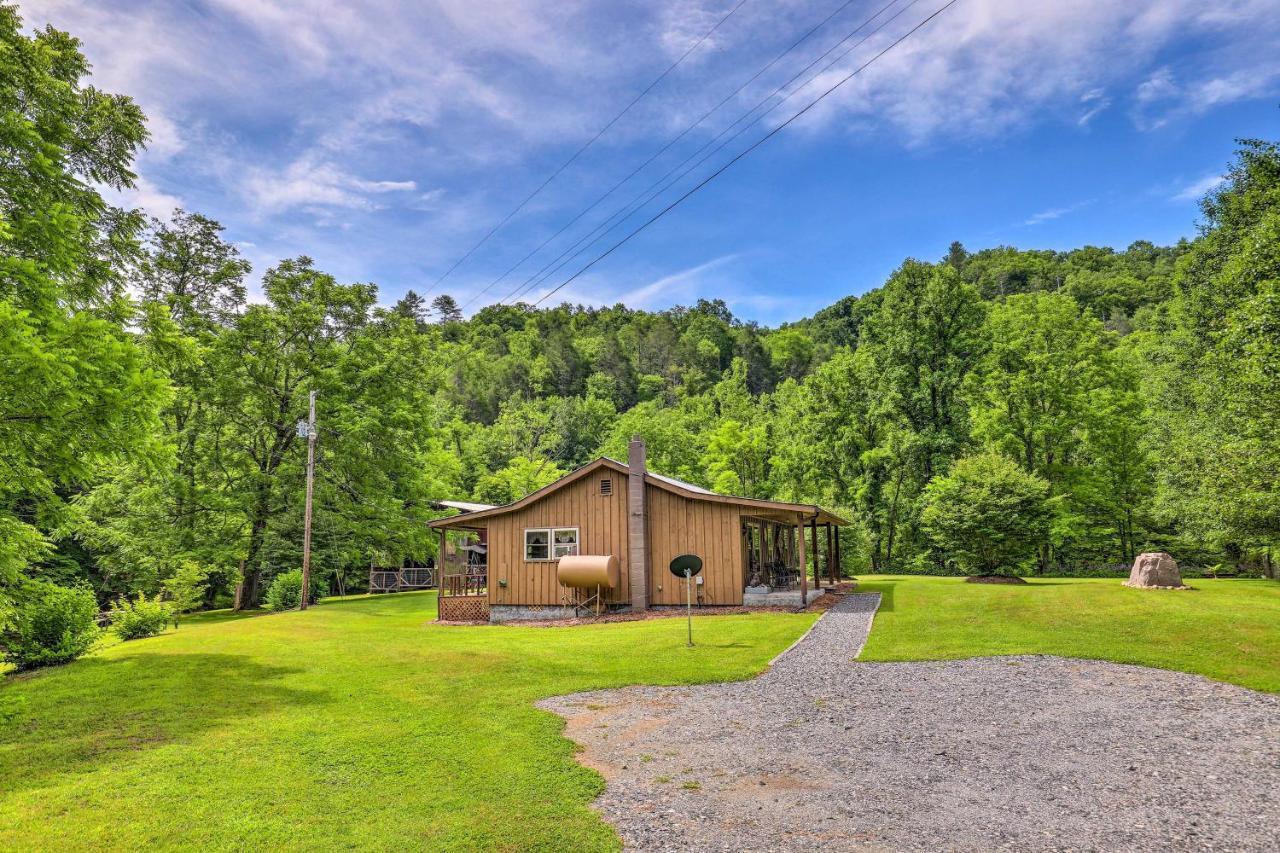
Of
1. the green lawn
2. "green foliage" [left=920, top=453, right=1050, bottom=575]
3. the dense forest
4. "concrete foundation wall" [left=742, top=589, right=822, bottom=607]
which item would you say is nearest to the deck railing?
the dense forest

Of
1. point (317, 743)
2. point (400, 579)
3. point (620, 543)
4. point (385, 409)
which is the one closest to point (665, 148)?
point (317, 743)

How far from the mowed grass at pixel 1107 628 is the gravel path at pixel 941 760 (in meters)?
1.06

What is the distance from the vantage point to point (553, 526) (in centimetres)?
2084

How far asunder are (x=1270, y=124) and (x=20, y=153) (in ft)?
115

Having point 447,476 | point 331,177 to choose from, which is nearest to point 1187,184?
point 331,177

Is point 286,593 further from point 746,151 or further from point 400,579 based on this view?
point 746,151

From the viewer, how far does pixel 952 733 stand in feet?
23.8

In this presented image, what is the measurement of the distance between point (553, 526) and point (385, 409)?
13.4m

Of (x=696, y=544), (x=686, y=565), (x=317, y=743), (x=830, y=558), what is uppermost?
(x=696, y=544)

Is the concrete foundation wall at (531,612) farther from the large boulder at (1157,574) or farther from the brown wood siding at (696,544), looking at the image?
the large boulder at (1157,574)

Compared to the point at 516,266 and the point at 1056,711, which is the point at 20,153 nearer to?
the point at 516,266

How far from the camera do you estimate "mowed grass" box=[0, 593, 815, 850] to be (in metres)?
5.09

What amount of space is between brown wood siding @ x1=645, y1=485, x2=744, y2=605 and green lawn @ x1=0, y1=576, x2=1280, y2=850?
2.12 metres

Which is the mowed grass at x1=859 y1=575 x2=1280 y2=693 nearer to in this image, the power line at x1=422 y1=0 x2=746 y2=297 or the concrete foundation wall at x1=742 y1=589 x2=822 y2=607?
the concrete foundation wall at x1=742 y1=589 x2=822 y2=607
